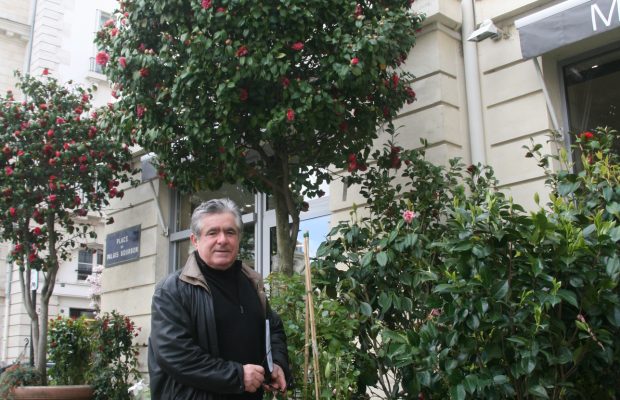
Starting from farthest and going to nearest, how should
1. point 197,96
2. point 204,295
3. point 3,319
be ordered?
point 3,319, point 197,96, point 204,295

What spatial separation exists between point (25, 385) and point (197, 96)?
5948 mm

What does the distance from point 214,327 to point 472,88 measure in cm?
446

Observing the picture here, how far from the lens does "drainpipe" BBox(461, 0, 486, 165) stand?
639cm

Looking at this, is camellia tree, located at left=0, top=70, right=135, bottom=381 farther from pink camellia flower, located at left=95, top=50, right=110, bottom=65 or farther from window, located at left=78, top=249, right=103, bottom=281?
window, located at left=78, top=249, right=103, bottom=281

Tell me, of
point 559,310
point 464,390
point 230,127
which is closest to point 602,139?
point 559,310

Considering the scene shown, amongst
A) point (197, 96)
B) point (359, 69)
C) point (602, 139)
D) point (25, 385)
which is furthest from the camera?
point (25, 385)

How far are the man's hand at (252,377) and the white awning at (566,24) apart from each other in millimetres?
3909

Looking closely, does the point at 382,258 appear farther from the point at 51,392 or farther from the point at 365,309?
the point at 51,392

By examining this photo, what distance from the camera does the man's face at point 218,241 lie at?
10.8 ft

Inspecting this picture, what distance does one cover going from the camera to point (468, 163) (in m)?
6.51

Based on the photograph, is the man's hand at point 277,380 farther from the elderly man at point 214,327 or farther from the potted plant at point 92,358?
the potted plant at point 92,358

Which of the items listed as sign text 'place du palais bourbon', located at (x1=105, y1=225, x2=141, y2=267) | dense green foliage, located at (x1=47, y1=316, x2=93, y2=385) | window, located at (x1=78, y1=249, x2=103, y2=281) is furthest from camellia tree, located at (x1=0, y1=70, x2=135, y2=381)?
window, located at (x1=78, y1=249, x2=103, y2=281)

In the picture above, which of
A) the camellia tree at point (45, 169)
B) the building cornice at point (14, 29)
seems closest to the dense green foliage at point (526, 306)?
the camellia tree at point (45, 169)

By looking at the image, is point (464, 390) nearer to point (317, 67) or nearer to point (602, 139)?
point (602, 139)
